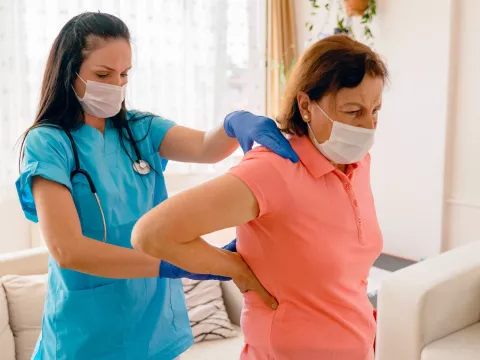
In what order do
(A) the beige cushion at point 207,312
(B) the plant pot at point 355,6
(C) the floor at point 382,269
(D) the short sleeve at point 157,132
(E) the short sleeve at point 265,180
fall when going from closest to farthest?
(E) the short sleeve at point 265,180, (D) the short sleeve at point 157,132, (A) the beige cushion at point 207,312, (C) the floor at point 382,269, (B) the plant pot at point 355,6

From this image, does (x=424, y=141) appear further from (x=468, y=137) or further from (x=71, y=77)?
(x=71, y=77)

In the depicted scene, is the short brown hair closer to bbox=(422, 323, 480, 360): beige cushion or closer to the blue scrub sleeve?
the blue scrub sleeve

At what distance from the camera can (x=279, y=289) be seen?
108 cm

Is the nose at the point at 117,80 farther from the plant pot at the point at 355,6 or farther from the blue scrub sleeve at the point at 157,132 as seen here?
the plant pot at the point at 355,6

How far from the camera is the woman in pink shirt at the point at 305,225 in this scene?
994 mm

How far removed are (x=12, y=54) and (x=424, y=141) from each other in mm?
2127

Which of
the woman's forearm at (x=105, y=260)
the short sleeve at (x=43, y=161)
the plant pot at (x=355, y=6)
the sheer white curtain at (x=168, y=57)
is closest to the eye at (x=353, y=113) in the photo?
the woman's forearm at (x=105, y=260)

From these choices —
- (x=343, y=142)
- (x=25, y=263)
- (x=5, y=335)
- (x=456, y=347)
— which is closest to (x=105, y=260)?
(x=343, y=142)

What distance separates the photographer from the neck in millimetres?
1365

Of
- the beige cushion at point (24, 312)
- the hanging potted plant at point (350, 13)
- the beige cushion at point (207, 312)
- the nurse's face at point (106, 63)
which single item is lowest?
the beige cushion at point (207, 312)

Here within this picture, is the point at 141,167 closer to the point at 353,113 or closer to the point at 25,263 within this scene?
the point at 353,113

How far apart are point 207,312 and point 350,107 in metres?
1.63

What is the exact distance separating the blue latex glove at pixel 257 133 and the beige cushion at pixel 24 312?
1.25m

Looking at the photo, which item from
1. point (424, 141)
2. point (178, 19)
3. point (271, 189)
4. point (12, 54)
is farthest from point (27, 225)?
point (271, 189)
